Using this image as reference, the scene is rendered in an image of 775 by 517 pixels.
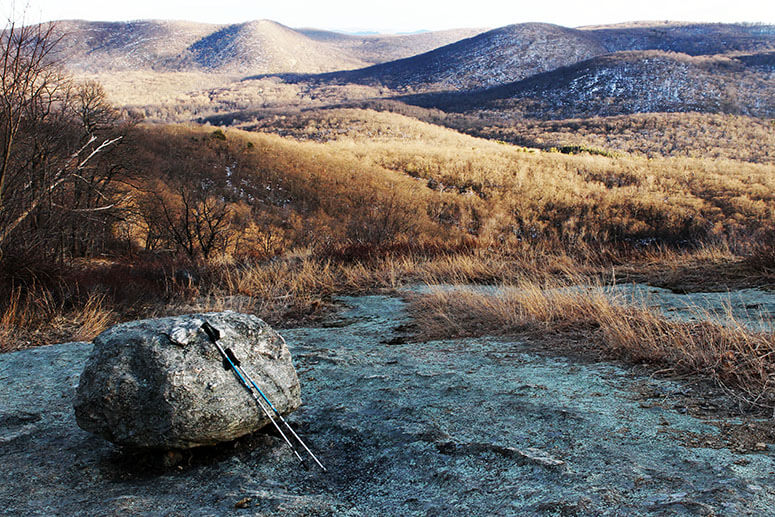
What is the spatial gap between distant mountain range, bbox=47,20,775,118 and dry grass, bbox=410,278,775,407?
19.0ft

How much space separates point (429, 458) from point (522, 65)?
10900cm

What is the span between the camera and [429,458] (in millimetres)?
2391

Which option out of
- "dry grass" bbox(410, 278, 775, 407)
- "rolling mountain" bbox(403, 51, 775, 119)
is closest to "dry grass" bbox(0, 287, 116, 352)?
"dry grass" bbox(410, 278, 775, 407)

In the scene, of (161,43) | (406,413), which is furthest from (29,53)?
(161,43)

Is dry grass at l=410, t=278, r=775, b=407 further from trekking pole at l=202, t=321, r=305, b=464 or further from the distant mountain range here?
the distant mountain range

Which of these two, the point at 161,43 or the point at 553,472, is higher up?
the point at 161,43

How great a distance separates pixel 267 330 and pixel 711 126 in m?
53.8

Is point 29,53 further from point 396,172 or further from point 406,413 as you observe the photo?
point 396,172

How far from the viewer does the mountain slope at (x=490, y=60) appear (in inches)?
3848

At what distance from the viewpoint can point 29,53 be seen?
20.3 ft

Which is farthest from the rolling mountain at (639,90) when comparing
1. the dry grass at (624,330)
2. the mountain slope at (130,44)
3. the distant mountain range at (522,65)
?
the mountain slope at (130,44)

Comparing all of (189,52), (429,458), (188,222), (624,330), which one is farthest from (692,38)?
(189,52)

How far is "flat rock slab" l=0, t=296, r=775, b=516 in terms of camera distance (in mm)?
1971

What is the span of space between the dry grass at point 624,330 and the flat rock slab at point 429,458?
314 millimetres
